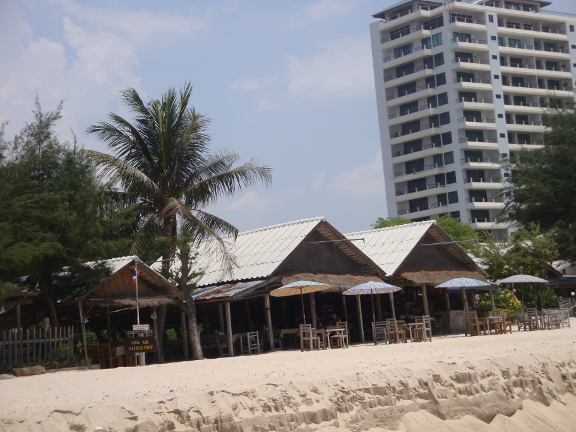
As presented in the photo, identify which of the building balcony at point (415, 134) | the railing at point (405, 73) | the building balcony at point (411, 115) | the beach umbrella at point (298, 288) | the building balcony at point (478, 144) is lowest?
the beach umbrella at point (298, 288)

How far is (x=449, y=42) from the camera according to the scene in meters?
72.4

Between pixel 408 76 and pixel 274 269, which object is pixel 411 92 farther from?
pixel 274 269

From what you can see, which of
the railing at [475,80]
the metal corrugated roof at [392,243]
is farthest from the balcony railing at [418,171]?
the metal corrugated roof at [392,243]

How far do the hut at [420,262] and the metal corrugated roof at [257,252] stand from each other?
3.67 m

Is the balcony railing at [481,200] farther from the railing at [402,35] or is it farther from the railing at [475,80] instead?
the railing at [402,35]

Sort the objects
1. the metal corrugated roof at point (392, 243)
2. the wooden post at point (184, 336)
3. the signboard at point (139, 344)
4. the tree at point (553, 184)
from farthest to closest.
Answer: the tree at point (553, 184) → the metal corrugated roof at point (392, 243) → the wooden post at point (184, 336) → the signboard at point (139, 344)

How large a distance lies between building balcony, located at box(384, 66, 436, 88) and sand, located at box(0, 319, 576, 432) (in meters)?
57.3

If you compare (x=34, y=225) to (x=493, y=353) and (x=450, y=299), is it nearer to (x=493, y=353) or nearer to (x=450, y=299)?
(x=493, y=353)

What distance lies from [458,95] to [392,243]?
45348 millimetres

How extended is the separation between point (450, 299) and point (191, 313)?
13756mm

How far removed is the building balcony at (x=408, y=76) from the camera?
7344cm

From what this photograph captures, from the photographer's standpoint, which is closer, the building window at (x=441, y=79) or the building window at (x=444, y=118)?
the building window at (x=444, y=118)

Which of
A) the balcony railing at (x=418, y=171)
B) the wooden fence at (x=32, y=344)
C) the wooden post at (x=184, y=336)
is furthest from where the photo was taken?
the balcony railing at (x=418, y=171)

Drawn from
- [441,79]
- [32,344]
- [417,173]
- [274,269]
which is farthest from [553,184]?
[441,79]
